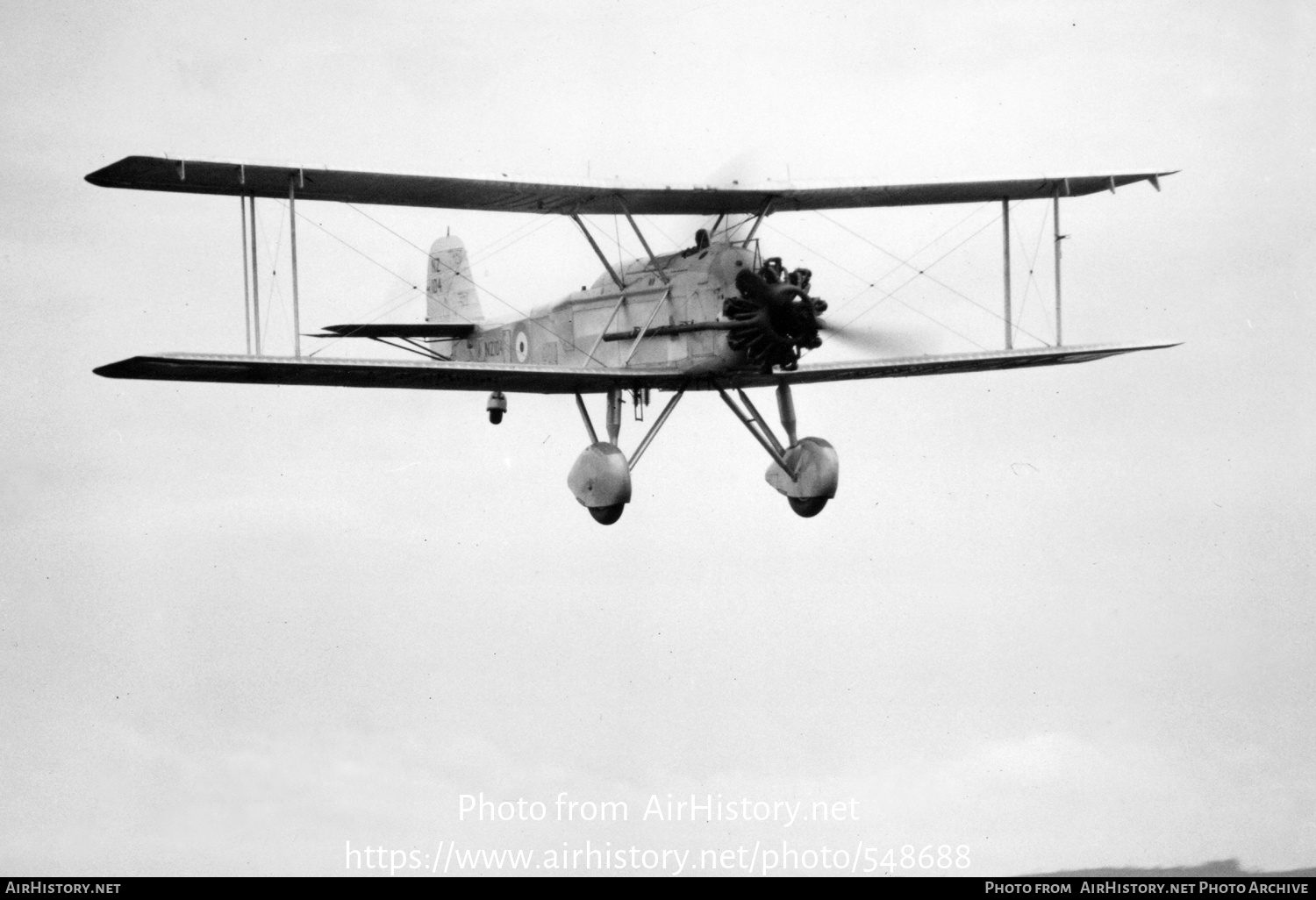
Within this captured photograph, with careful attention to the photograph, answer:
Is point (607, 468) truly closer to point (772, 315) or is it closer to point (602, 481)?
point (602, 481)

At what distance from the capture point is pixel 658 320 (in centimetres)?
2320

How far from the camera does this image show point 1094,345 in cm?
2436

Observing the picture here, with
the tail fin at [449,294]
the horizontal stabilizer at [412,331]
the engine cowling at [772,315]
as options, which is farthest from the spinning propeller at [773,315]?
the tail fin at [449,294]

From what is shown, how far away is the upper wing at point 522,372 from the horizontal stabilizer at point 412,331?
3760mm

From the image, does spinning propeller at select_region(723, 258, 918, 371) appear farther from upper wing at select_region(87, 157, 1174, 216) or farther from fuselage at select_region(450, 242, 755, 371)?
upper wing at select_region(87, 157, 1174, 216)

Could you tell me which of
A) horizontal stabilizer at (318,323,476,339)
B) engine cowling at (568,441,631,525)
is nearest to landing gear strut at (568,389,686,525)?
engine cowling at (568,441,631,525)

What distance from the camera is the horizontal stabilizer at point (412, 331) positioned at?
26328mm

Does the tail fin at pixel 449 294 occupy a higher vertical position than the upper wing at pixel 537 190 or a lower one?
lower

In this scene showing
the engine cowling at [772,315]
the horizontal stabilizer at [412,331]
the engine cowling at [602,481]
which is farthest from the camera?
the horizontal stabilizer at [412,331]

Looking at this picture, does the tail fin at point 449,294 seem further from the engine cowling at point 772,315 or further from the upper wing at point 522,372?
the engine cowling at point 772,315

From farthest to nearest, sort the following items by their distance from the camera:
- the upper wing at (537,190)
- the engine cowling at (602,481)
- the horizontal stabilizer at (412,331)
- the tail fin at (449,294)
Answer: the tail fin at (449,294) < the horizontal stabilizer at (412,331) < the engine cowling at (602,481) < the upper wing at (537,190)

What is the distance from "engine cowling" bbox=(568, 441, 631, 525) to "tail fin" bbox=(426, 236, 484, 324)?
209 inches

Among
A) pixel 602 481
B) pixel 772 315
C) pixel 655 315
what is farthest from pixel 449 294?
pixel 772 315
